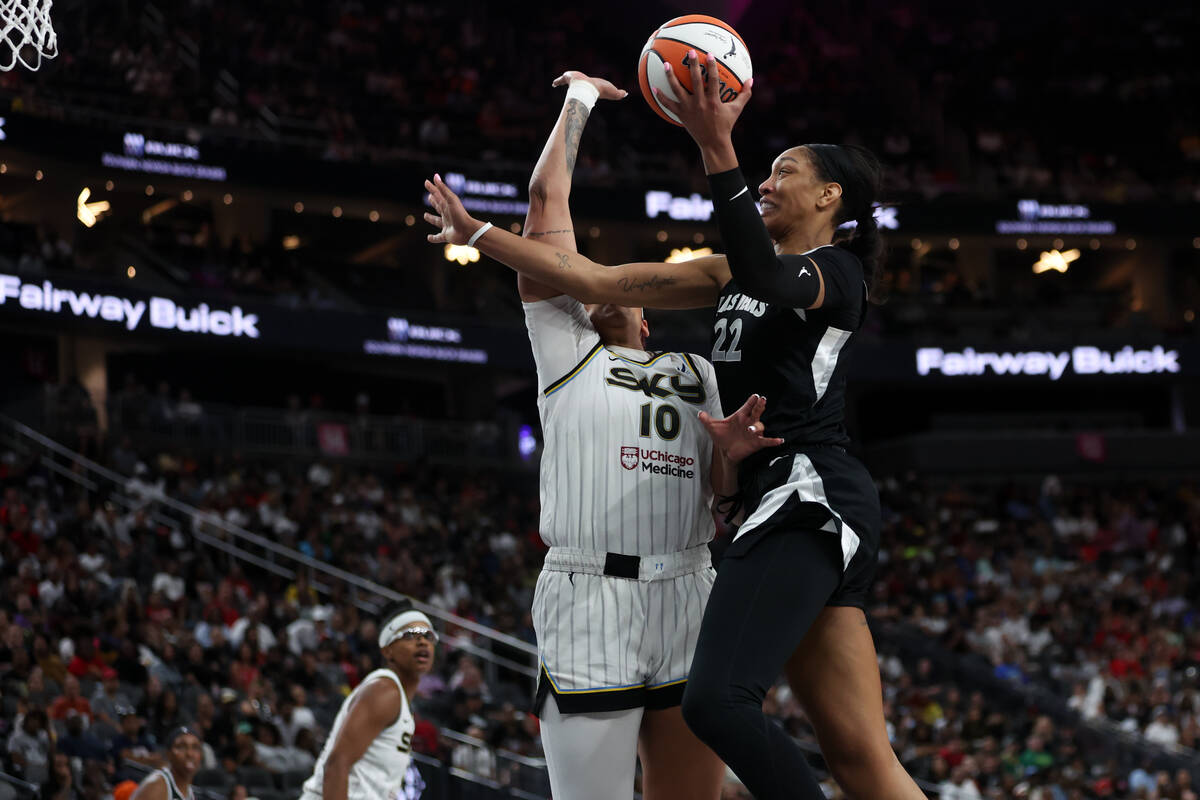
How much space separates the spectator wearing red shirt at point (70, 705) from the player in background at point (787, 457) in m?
8.76

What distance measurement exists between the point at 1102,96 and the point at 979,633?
778 inches

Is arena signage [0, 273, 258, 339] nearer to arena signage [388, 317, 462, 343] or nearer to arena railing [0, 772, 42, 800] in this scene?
arena signage [388, 317, 462, 343]

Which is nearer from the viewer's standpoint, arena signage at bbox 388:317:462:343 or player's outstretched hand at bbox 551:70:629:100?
player's outstretched hand at bbox 551:70:629:100

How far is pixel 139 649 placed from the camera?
13.2m

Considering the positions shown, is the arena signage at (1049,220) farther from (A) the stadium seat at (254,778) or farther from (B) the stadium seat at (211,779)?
(B) the stadium seat at (211,779)

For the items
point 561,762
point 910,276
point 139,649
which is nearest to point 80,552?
point 139,649

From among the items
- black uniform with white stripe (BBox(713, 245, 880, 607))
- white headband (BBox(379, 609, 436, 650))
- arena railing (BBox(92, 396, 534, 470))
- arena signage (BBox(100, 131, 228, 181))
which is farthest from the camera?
arena signage (BBox(100, 131, 228, 181))

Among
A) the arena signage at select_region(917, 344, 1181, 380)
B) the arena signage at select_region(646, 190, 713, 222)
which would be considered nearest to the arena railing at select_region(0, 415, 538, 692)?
the arena signage at select_region(646, 190, 713, 222)

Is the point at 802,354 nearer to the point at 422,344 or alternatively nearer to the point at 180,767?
the point at 180,767

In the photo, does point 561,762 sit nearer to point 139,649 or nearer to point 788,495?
point 788,495

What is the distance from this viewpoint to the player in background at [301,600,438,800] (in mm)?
6395

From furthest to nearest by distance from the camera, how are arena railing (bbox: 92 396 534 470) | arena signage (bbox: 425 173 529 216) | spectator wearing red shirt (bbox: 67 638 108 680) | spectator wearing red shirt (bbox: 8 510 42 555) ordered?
arena signage (bbox: 425 173 529 216), arena railing (bbox: 92 396 534 470), spectator wearing red shirt (bbox: 8 510 42 555), spectator wearing red shirt (bbox: 67 638 108 680)

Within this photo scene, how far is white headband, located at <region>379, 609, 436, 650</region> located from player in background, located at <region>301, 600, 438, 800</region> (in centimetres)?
1

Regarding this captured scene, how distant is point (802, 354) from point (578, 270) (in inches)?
29.3
